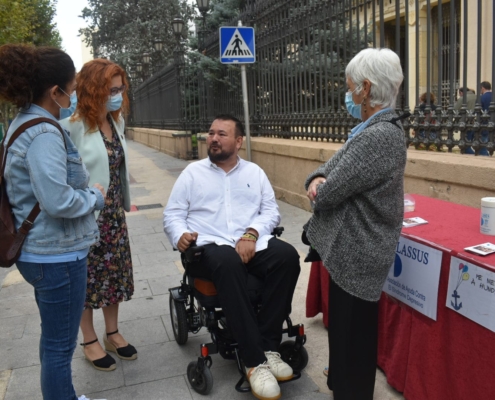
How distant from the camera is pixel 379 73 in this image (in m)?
2.23

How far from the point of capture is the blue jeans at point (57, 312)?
230 cm

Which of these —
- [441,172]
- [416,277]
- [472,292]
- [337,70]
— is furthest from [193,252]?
[337,70]

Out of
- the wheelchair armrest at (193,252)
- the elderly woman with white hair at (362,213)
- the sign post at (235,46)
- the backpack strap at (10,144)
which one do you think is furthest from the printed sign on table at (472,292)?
the sign post at (235,46)

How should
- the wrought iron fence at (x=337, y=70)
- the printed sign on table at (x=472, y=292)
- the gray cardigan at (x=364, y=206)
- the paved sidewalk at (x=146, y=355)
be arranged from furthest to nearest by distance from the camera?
1. the wrought iron fence at (x=337, y=70)
2. the paved sidewalk at (x=146, y=355)
3. the gray cardigan at (x=364, y=206)
4. the printed sign on table at (x=472, y=292)

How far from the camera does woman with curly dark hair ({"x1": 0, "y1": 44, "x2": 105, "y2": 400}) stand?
2176 mm

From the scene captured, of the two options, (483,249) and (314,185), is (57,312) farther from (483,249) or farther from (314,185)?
(483,249)

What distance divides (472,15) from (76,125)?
10.6 m

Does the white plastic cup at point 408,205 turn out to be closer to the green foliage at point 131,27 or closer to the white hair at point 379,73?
the white hair at point 379,73

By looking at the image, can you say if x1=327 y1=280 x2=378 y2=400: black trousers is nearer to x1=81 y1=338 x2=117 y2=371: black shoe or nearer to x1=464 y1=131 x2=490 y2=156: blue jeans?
x1=81 y1=338 x2=117 y2=371: black shoe

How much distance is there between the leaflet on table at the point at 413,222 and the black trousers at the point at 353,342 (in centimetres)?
58

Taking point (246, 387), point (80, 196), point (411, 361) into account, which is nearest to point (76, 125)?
point (80, 196)

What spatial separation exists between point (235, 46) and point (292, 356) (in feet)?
19.7

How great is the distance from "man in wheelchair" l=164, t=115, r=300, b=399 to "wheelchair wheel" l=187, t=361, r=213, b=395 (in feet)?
0.85

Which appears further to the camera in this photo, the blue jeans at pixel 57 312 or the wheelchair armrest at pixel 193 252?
the wheelchair armrest at pixel 193 252
